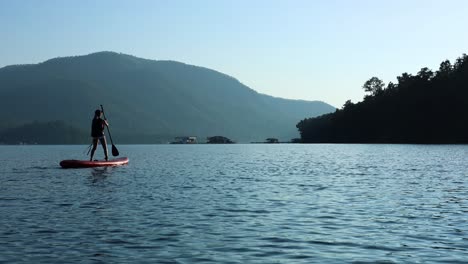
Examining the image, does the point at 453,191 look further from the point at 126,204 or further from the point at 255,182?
the point at 126,204

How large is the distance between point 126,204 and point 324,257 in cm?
1376

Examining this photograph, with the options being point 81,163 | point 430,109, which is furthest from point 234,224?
point 430,109

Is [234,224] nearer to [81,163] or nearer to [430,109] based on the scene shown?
[81,163]

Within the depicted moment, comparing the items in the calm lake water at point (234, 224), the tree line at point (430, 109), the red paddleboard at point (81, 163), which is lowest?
the calm lake water at point (234, 224)

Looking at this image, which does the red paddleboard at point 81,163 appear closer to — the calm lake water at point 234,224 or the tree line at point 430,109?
the calm lake water at point 234,224

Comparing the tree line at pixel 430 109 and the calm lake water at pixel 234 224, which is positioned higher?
the tree line at pixel 430 109

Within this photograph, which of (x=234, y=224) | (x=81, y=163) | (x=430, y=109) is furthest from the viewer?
(x=430, y=109)

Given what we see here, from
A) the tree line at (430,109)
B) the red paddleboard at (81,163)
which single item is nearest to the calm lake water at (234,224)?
the red paddleboard at (81,163)

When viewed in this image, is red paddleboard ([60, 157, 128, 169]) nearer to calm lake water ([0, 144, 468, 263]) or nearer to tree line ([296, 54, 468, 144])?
calm lake water ([0, 144, 468, 263])

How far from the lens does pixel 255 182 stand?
135ft

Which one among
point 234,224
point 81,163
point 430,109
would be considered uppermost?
point 430,109

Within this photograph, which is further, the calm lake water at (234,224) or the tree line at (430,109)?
the tree line at (430,109)

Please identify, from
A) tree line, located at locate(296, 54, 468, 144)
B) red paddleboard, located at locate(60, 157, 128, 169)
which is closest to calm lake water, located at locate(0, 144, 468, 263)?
red paddleboard, located at locate(60, 157, 128, 169)

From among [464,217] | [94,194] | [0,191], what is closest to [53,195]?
[94,194]
